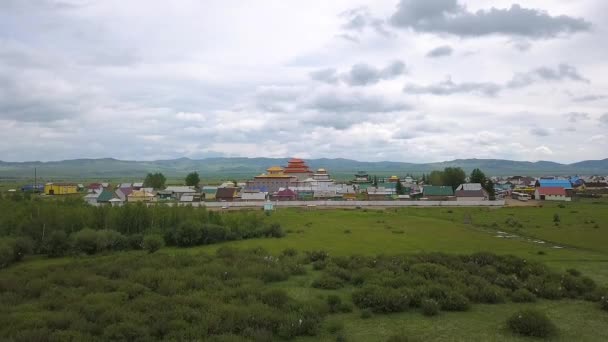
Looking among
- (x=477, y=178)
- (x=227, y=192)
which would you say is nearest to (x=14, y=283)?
(x=227, y=192)

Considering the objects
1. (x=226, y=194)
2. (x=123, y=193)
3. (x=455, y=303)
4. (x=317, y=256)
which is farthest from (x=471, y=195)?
(x=455, y=303)

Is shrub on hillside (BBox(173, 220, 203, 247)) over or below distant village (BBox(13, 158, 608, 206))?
below

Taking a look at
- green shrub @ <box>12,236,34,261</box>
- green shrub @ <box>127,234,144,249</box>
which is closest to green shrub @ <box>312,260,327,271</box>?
green shrub @ <box>127,234,144,249</box>

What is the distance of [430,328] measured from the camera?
11.0m

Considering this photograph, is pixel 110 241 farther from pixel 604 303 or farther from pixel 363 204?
pixel 363 204

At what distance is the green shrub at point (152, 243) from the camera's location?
2561cm

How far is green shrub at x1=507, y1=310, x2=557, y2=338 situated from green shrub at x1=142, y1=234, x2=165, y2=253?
19.5 meters

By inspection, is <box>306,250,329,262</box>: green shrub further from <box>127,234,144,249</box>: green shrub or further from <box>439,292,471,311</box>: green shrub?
<box>127,234,144,249</box>: green shrub

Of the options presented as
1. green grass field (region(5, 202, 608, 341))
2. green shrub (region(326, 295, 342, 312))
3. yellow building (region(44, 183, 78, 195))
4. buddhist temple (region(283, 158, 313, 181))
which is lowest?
green grass field (region(5, 202, 608, 341))

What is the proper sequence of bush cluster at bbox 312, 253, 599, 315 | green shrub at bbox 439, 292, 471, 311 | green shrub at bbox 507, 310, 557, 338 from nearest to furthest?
green shrub at bbox 507, 310, 557, 338, green shrub at bbox 439, 292, 471, 311, bush cluster at bbox 312, 253, 599, 315

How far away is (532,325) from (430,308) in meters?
2.39

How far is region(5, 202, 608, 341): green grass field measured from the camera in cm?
1089

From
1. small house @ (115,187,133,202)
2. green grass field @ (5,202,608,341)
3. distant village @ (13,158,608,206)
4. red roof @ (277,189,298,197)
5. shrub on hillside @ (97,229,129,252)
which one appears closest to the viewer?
green grass field @ (5,202,608,341)

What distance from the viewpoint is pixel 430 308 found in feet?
39.0
